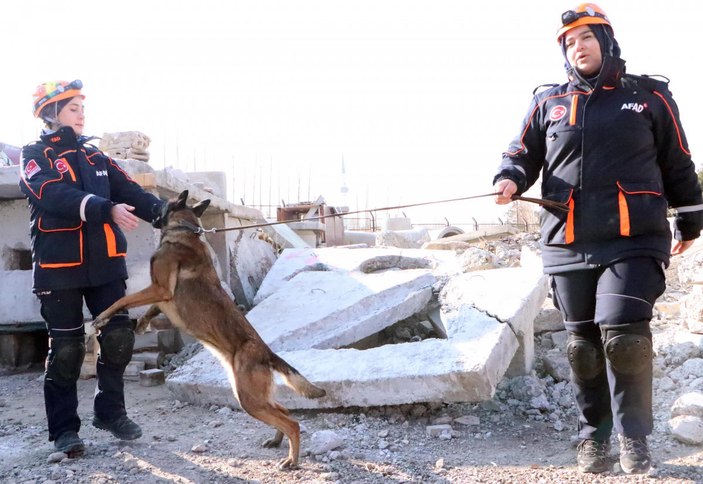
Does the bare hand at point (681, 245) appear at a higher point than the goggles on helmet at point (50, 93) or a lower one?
lower

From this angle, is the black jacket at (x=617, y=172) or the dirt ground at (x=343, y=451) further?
the dirt ground at (x=343, y=451)

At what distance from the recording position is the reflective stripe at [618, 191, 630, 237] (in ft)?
9.27

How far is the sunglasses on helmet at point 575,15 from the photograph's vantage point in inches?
116

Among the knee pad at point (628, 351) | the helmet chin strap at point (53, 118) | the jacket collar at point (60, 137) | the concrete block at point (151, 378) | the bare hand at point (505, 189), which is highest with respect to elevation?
the helmet chin strap at point (53, 118)

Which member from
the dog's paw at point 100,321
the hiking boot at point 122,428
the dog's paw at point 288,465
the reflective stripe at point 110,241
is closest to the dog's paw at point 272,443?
the dog's paw at point 288,465

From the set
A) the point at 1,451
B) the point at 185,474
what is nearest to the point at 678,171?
the point at 185,474

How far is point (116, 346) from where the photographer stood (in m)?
3.57

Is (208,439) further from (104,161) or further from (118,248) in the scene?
(104,161)

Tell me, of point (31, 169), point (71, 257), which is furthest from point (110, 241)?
point (31, 169)

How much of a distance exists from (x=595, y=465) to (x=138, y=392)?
3.62 metres

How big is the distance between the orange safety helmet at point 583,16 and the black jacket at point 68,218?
2612 millimetres

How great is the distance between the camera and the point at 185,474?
3.14m

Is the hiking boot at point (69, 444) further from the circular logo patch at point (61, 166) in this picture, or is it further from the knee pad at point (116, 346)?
the circular logo patch at point (61, 166)

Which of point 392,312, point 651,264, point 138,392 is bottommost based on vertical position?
point 138,392
